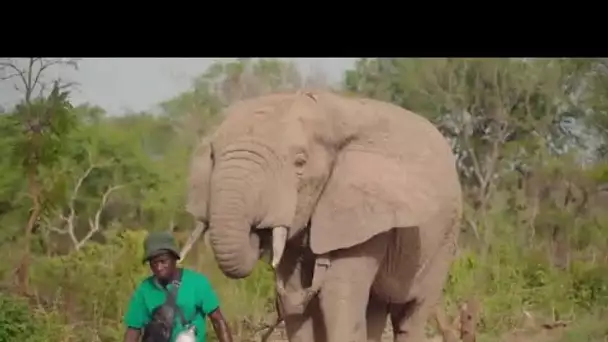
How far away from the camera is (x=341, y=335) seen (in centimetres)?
204

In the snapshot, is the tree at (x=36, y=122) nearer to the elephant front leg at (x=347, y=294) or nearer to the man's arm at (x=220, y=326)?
the man's arm at (x=220, y=326)

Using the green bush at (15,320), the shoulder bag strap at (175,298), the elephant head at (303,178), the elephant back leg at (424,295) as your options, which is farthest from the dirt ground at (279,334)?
the green bush at (15,320)

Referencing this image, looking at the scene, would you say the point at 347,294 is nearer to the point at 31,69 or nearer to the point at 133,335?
the point at 133,335

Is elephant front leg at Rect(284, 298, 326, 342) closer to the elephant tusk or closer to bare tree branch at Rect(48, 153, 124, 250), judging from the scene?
the elephant tusk

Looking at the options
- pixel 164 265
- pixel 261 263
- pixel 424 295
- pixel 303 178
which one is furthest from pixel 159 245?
pixel 424 295

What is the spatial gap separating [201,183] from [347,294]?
0.37 m

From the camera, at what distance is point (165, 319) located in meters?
1.97

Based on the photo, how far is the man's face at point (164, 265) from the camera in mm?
1977

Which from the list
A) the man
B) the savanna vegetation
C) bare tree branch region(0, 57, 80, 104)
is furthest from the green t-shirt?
bare tree branch region(0, 57, 80, 104)

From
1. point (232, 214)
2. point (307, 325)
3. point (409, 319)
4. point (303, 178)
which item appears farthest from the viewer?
point (409, 319)

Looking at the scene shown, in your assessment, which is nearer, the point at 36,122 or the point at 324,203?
the point at 324,203

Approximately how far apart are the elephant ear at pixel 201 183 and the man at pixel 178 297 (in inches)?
3.0

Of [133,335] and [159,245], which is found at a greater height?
[159,245]

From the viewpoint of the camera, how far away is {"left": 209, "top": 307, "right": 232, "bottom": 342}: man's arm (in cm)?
198
